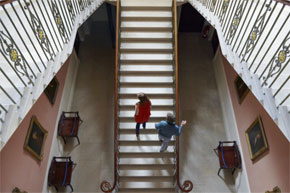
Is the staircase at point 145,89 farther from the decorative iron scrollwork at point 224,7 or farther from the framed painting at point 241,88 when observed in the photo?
the framed painting at point 241,88

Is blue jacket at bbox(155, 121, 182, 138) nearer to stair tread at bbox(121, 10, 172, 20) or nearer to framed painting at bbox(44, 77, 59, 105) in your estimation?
framed painting at bbox(44, 77, 59, 105)

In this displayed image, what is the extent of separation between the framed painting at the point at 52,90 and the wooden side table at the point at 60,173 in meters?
1.65

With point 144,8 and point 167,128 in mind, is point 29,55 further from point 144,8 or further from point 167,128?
point 144,8

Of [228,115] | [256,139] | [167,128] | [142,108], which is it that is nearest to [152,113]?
[142,108]

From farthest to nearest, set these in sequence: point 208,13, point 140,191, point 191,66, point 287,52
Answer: point 191,66 → point 208,13 → point 140,191 → point 287,52

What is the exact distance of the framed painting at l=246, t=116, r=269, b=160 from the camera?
5086mm

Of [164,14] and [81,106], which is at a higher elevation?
[164,14]

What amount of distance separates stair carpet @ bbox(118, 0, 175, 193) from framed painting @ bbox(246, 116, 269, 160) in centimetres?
195

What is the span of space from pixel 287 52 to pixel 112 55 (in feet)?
23.6

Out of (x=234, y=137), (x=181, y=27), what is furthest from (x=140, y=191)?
(x=181, y=27)

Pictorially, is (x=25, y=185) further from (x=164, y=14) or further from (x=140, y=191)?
(x=164, y=14)

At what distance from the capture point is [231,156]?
6.34m

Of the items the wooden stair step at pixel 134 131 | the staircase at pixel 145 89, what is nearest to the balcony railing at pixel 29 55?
the staircase at pixel 145 89

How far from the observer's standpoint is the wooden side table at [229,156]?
6.18 meters
